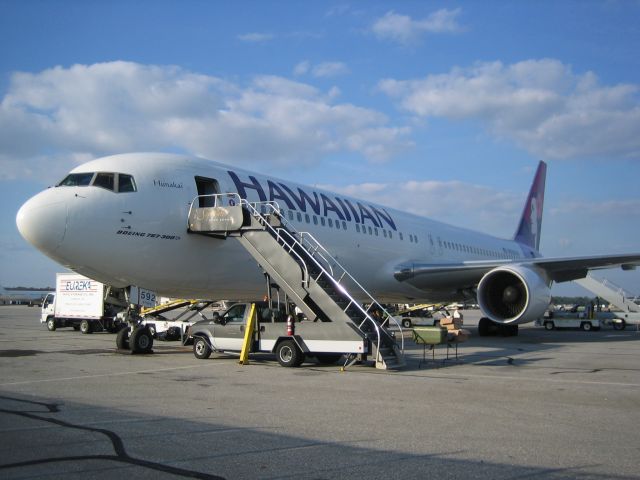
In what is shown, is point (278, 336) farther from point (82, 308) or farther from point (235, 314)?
point (82, 308)

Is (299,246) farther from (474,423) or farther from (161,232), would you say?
(474,423)

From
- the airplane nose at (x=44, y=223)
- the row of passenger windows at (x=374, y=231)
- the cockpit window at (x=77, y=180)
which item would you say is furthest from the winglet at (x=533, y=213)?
the airplane nose at (x=44, y=223)

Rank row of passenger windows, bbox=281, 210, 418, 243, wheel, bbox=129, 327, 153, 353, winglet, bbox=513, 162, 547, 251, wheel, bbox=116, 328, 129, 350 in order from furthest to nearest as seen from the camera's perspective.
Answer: winglet, bbox=513, 162, 547, 251 < row of passenger windows, bbox=281, 210, 418, 243 < wheel, bbox=116, 328, 129, 350 < wheel, bbox=129, 327, 153, 353

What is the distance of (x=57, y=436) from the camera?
537 cm

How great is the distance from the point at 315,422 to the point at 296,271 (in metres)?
5.74

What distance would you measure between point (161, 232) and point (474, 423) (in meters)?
7.77

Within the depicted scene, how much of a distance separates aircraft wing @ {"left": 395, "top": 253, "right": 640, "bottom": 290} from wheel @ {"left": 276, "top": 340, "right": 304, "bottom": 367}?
8.60m

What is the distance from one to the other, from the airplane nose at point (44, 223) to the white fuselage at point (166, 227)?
17 mm

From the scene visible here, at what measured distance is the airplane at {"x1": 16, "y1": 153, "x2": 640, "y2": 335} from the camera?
11219mm

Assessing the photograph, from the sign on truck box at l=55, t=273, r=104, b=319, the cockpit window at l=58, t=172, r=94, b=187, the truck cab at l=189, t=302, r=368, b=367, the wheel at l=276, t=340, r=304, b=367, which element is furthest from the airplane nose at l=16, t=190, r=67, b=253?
the sign on truck box at l=55, t=273, r=104, b=319

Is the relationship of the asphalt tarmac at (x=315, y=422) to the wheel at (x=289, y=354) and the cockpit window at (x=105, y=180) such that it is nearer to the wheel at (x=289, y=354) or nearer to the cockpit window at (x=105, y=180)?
the wheel at (x=289, y=354)

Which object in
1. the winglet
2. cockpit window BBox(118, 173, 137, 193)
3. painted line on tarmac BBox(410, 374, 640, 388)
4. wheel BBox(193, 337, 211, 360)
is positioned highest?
the winglet

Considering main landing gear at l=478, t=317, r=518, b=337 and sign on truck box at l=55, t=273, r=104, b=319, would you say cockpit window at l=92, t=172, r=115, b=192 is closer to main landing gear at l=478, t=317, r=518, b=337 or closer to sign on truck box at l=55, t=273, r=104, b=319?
sign on truck box at l=55, t=273, r=104, b=319

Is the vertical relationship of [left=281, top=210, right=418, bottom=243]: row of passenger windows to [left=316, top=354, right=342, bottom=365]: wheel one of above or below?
above
